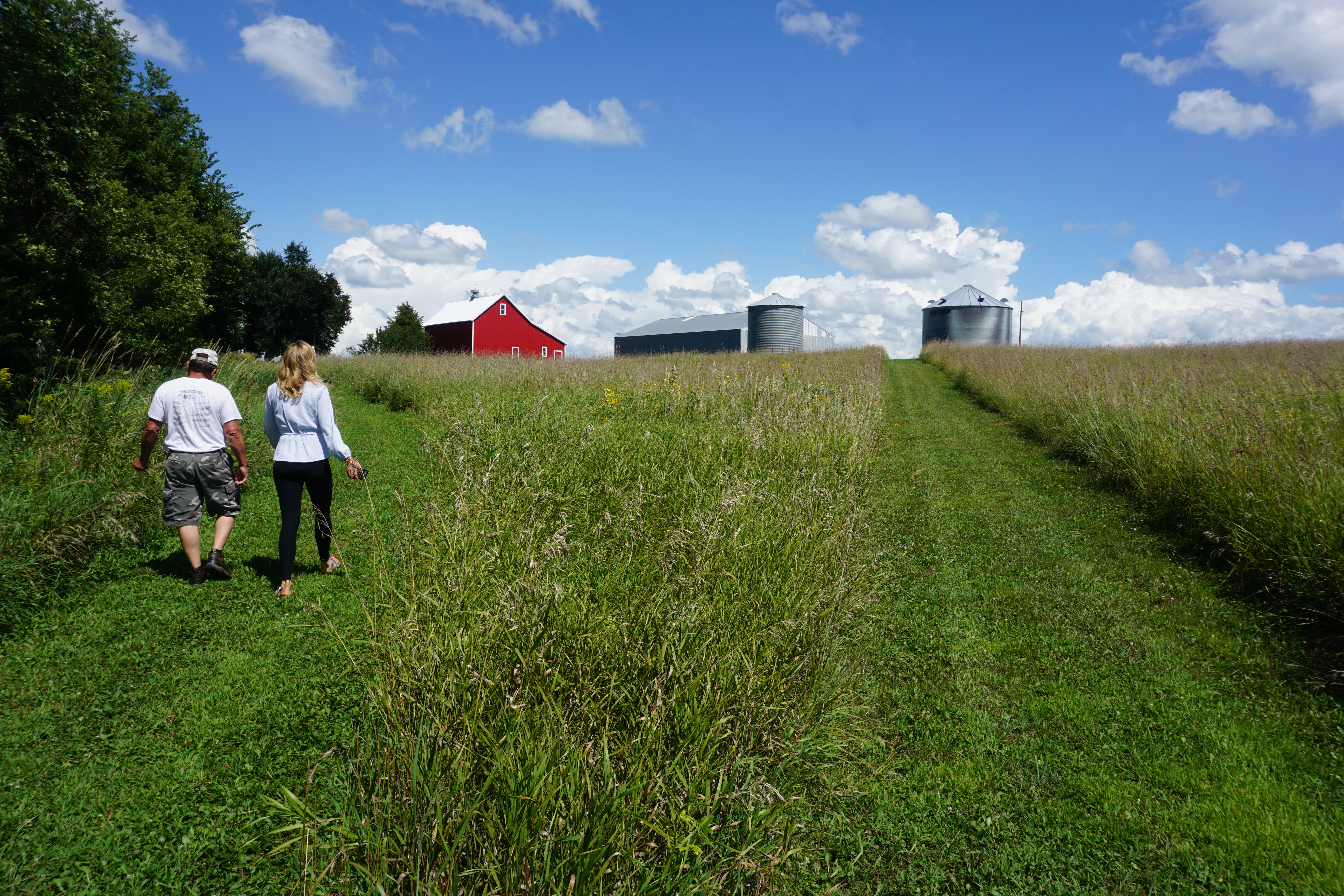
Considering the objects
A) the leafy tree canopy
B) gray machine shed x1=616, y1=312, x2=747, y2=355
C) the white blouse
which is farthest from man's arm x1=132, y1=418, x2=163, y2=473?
gray machine shed x1=616, y1=312, x2=747, y2=355

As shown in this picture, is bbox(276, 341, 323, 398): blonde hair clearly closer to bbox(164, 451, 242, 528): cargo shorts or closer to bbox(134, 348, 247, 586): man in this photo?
bbox(134, 348, 247, 586): man

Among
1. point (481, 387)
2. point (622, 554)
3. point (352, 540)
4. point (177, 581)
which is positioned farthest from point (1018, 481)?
point (481, 387)

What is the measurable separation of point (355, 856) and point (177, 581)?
12.9 ft

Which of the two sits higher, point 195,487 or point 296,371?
point 296,371

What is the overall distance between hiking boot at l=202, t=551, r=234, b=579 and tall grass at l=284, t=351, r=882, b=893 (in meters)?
1.34

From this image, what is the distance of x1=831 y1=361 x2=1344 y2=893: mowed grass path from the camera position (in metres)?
2.55

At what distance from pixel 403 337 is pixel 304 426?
46.0 metres

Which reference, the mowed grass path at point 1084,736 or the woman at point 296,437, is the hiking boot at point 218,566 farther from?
the mowed grass path at point 1084,736

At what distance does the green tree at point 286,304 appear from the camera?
→ 3859 centimetres

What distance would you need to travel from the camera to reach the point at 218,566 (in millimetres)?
5172

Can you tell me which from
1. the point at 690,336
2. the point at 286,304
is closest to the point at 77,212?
the point at 286,304

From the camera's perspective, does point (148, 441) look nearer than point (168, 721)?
No

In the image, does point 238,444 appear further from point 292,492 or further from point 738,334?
point 738,334

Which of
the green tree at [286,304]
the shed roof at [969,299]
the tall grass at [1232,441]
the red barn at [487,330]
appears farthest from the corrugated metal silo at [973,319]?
the green tree at [286,304]
